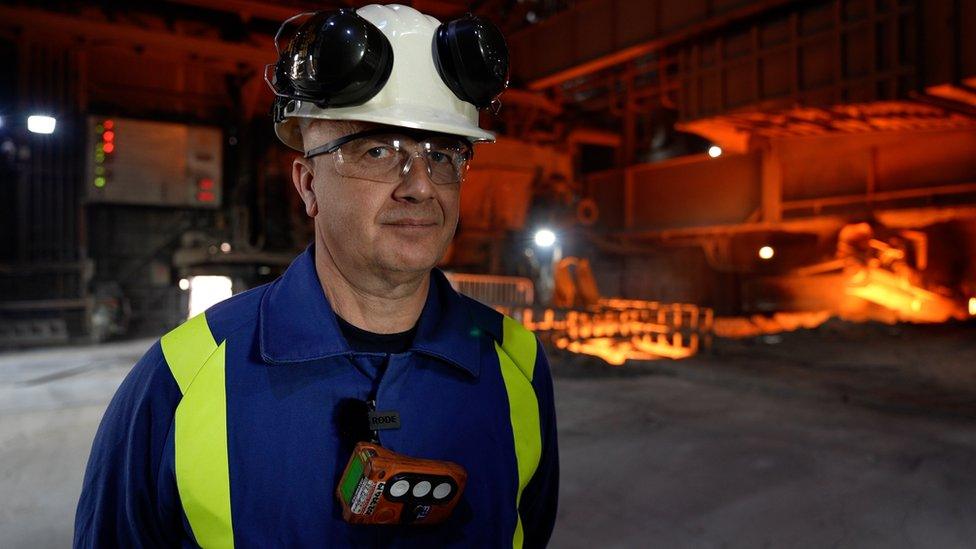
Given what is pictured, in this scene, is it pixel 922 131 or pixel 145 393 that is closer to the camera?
pixel 145 393

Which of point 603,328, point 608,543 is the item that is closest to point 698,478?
point 608,543

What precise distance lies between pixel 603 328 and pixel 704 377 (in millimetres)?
2920

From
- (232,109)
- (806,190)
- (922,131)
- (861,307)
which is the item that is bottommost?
(861,307)

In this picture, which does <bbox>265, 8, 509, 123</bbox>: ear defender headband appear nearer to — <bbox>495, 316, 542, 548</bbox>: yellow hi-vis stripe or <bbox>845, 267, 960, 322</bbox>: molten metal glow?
<bbox>495, 316, 542, 548</bbox>: yellow hi-vis stripe

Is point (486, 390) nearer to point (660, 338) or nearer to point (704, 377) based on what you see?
point (704, 377)

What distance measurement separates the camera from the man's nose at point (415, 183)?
1.45 m

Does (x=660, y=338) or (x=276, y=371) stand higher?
(x=276, y=371)

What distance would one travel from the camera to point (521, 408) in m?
1.60

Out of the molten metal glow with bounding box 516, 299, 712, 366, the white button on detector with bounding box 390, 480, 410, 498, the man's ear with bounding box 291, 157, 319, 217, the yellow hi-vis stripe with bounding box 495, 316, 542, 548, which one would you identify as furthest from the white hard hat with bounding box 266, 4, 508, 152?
the molten metal glow with bounding box 516, 299, 712, 366

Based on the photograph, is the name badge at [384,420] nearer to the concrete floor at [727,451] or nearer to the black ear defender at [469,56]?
the black ear defender at [469,56]

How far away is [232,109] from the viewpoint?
14.4 meters

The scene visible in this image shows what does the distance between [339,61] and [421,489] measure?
97 cm

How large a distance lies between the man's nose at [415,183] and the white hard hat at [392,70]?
0.29ft

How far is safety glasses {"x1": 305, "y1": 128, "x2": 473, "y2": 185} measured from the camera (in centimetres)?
146
